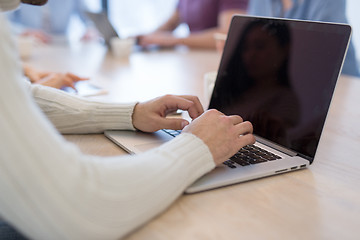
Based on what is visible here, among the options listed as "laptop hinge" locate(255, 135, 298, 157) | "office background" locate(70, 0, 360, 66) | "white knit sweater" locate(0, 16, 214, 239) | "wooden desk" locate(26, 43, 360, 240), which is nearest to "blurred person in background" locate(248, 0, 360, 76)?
"wooden desk" locate(26, 43, 360, 240)

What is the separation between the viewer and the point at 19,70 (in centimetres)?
43

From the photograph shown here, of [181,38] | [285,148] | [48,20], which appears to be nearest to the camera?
[285,148]

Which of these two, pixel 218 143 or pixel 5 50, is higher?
pixel 5 50

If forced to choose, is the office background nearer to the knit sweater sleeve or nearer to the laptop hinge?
the knit sweater sleeve

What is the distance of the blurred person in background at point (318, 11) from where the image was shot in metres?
1.75

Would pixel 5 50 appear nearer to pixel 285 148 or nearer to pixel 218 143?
pixel 218 143

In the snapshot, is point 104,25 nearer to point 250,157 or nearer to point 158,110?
point 158,110

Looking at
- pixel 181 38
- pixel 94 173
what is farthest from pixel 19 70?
pixel 181 38

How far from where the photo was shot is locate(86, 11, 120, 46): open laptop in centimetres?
192

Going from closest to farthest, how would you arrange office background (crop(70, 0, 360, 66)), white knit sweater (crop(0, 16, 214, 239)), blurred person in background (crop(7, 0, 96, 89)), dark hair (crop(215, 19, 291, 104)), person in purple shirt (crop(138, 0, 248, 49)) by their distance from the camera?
white knit sweater (crop(0, 16, 214, 239)), dark hair (crop(215, 19, 291, 104)), person in purple shirt (crop(138, 0, 248, 49)), blurred person in background (crop(7, 0, 96, 89)), office background (crop(70, 0, 360, 66))

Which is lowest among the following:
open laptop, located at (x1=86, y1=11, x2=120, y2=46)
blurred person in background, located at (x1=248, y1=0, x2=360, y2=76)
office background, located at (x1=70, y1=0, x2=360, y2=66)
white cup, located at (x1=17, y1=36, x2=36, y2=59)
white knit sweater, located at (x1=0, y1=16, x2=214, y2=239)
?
office background, located at (x1=70, y1=0, x2=360, y2=66)

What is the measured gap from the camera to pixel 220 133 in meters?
0.60

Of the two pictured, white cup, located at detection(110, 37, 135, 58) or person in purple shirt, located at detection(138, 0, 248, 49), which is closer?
white cup, located at detection(110, 37, 135, 58)

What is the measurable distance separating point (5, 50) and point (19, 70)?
34 millimetres
